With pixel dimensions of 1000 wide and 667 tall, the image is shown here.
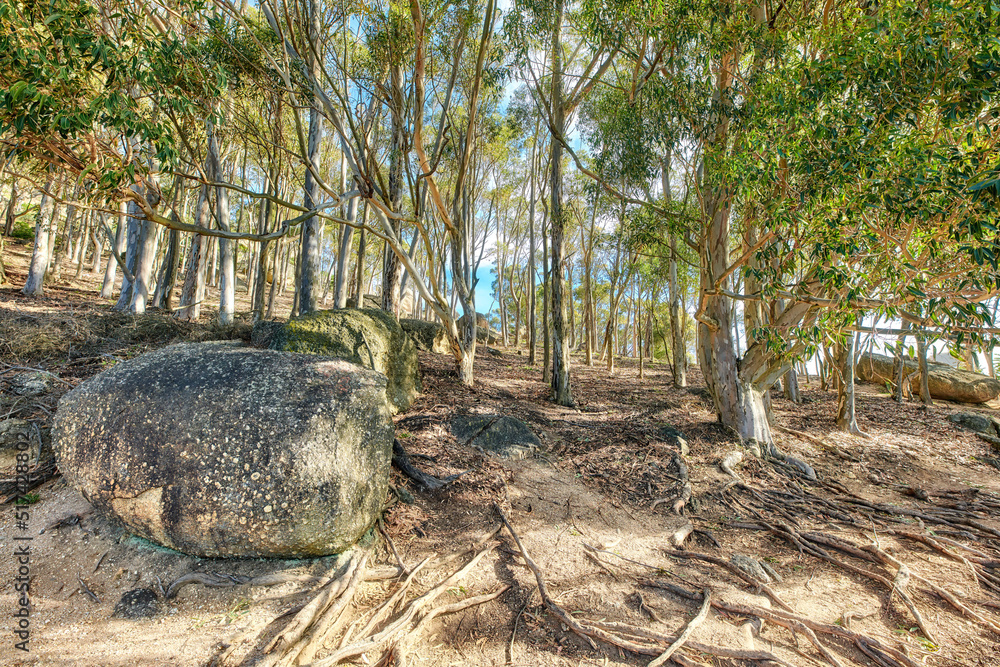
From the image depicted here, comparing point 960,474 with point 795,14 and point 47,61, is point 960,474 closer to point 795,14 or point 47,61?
point 795,14

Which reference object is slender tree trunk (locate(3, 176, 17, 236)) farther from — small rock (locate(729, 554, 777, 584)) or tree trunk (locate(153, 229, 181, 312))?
small rock (locate(729, 554, 777, 584))

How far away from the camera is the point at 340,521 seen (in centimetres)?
337

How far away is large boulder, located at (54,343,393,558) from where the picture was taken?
10.1 feet

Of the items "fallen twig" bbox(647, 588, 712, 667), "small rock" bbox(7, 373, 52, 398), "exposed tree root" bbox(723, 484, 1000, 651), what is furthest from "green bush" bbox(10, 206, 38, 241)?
"exposed tree root" bbox(723, 484, 1000, 651)

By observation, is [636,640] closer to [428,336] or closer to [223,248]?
[223,248]

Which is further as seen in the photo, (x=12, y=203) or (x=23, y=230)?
(x=23, y=230)

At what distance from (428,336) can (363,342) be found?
8.04 m

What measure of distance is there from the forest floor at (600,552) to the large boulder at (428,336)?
7073 mm

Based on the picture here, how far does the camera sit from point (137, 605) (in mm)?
2793

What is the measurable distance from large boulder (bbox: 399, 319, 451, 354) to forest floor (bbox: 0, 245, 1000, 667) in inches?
278

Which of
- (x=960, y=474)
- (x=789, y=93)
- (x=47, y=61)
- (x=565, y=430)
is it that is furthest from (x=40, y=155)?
(x=960, y=474)

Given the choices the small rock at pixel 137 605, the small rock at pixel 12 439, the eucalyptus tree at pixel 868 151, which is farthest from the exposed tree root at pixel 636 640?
the small rock at pixel 12 439

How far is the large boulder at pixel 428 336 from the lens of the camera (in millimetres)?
14773

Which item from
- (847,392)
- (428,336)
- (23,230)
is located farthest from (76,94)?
(23,230)
